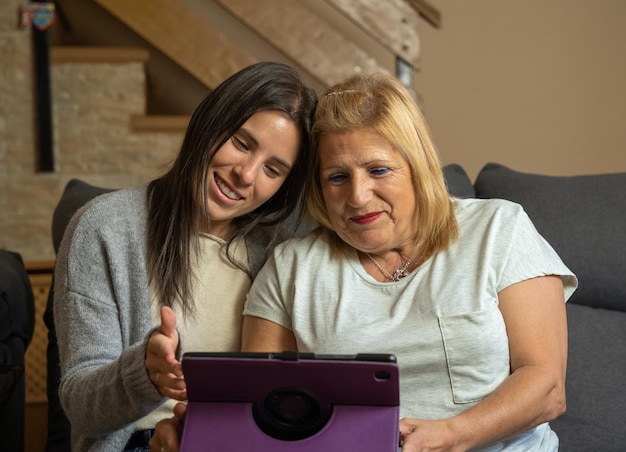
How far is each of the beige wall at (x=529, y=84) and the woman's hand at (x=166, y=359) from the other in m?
2.60

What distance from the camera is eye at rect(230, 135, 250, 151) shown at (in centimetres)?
157

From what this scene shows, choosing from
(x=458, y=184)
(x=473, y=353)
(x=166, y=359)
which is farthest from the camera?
(x=458, y=184)

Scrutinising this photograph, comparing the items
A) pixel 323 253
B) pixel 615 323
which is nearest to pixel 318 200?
pixel 323 253

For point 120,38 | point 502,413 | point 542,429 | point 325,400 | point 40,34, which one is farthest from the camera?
point 120,38

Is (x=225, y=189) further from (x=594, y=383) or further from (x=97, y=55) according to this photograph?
(x=97, y=55)

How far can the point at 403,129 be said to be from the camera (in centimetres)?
149

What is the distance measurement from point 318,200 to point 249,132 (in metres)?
0.17

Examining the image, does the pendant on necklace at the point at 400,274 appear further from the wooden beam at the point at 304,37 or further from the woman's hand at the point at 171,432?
the wooden beam at the point at 304,37

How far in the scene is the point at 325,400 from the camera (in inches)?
43.6

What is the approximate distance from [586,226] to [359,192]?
0.69 m

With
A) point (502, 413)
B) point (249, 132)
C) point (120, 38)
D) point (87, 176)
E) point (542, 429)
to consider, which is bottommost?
point (87, 176)

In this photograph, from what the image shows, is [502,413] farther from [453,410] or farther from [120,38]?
[120,38]

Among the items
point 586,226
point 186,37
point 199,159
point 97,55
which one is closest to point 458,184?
point 586,226

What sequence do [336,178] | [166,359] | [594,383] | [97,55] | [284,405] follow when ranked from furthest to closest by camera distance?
[97,55] → [594,383] → [336,178] → [166,359] → [284,405]
